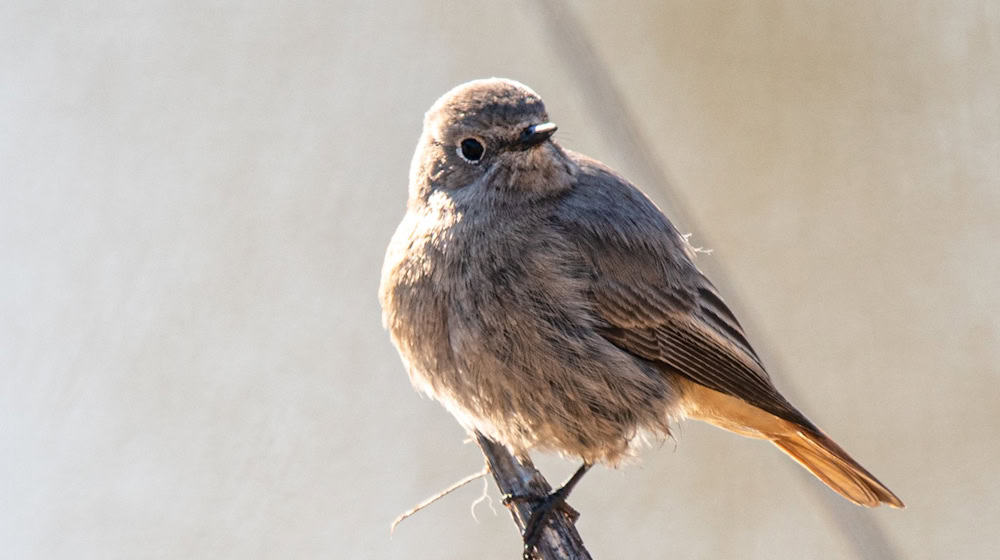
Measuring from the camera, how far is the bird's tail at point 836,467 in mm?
3549

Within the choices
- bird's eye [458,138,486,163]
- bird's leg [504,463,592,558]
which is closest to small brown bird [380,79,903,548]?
bird's eye [458,138,486,163]

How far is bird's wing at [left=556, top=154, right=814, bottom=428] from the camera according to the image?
3.37 meters

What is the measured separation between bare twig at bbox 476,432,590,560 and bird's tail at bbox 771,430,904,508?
821 millimetres

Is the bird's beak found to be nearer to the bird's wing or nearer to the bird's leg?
the bird's wing

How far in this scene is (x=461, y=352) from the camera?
125 inches

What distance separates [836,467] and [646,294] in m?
0.85

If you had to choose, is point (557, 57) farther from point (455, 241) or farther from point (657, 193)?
point (455, 241)

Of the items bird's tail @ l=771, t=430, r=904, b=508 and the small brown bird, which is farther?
bird's tail @ l=771, t=430, r=904, b=508

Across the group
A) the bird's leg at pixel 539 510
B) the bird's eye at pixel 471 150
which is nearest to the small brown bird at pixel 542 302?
the bird's eye at pixel 471 150

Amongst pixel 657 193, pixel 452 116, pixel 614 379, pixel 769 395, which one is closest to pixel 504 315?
pixel 614 379

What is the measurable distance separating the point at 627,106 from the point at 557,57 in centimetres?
40

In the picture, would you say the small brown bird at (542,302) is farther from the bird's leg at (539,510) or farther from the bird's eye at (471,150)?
the bird's leg at (539,510)

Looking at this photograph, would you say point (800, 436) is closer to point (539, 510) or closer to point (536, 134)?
point (539, 510)

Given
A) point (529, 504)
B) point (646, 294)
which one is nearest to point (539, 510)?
point (529, 504)
